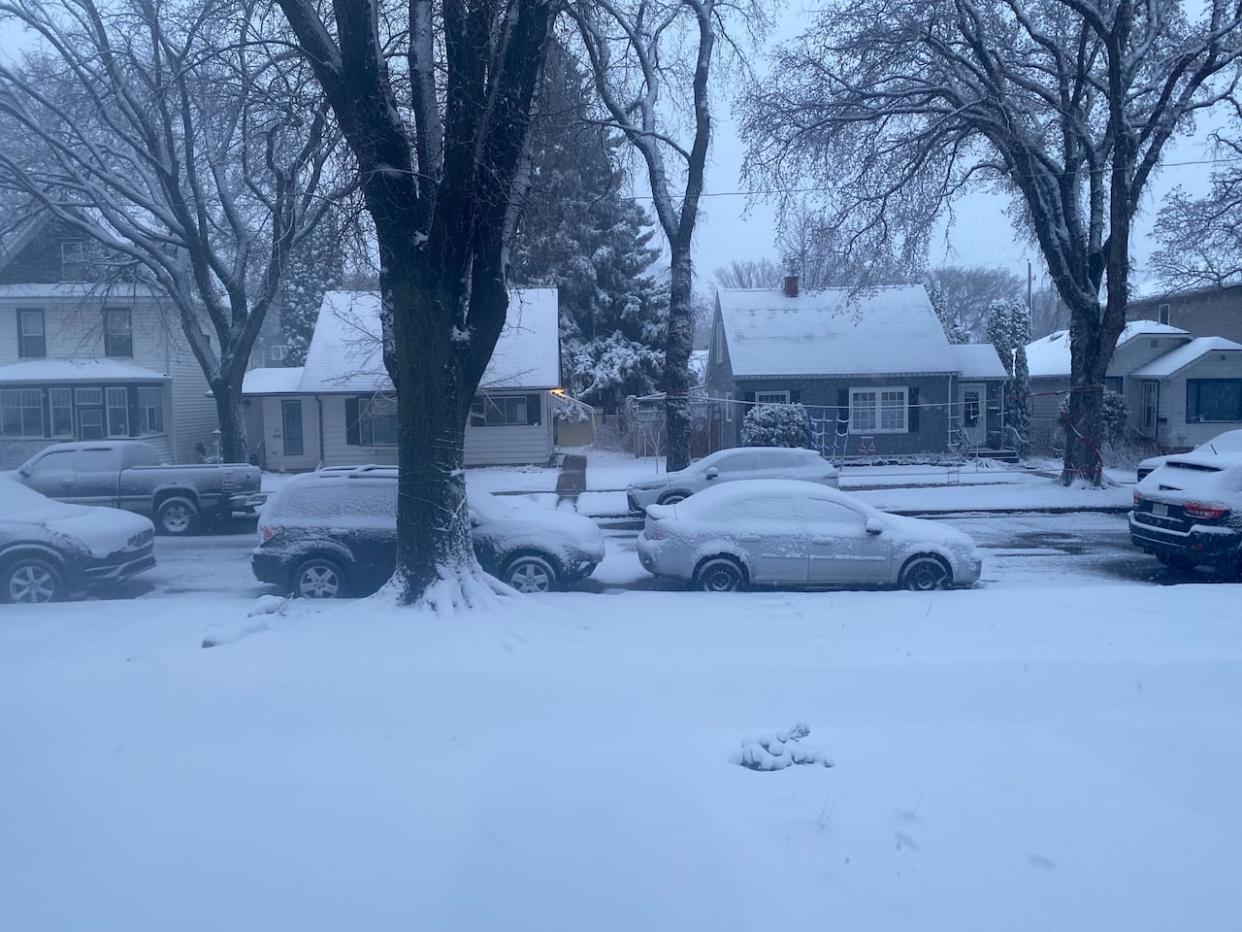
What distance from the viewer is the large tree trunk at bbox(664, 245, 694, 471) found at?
2194cm

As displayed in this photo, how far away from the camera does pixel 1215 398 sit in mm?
33812

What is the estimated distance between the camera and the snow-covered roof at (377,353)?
99.2ft

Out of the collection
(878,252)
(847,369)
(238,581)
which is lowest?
(238,581)

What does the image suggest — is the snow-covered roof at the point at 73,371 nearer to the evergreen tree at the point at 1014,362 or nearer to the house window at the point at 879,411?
the house window at the point at 879,411

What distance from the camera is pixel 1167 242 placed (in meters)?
27.6

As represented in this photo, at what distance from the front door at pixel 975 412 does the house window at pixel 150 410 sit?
87.0 feet

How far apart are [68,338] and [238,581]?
22600mm

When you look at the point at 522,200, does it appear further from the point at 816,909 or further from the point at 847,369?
the point at 847,369

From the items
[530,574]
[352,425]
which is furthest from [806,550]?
[352,425]

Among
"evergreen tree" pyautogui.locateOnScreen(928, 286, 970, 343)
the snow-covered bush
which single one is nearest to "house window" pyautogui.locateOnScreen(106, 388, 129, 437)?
the snow-covered bush

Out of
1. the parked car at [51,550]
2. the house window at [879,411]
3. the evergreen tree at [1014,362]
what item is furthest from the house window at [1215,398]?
the parked car at [51,550]

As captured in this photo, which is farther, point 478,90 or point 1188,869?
point 478,90

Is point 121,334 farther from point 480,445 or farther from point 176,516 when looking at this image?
point 176,516

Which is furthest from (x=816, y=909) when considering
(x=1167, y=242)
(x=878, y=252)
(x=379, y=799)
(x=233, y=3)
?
(x=1167, y=242)
